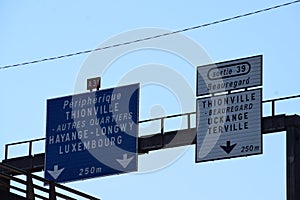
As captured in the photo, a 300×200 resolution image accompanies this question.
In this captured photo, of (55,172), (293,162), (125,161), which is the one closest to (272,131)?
(293,162)

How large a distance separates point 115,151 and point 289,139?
4.92 metres

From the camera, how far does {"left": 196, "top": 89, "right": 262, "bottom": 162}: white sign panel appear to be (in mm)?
34438

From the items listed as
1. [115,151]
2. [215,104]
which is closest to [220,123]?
[215,104]

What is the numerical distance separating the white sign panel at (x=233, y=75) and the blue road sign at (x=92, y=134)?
2122 mm

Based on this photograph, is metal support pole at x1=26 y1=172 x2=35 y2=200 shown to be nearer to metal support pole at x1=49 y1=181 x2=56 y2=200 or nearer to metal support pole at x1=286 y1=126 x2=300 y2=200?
metal support pole at x1=49 y1=181 x2=56 y2=200

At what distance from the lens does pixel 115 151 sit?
119 ft

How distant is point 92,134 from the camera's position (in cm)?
3675

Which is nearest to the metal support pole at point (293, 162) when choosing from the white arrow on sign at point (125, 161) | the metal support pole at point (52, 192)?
the white arrow on sign at point (125, 161)

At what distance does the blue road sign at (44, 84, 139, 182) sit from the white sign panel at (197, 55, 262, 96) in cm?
212

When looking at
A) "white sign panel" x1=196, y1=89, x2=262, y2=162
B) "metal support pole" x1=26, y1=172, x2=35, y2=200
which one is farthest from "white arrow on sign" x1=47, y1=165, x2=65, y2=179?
"metal support pole" x1=26, y1=172, x2=35, y2=200

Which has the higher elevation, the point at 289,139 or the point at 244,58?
the point at 244,58

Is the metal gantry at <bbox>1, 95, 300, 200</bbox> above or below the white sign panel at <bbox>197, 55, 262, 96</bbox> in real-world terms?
below

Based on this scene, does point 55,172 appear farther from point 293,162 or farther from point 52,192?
point 293,162

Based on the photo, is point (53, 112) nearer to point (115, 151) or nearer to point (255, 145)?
point (115, 151)
